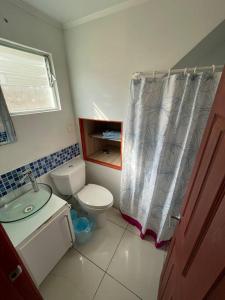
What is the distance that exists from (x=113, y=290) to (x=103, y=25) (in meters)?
2.43

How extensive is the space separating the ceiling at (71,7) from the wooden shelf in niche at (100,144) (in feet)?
3.34

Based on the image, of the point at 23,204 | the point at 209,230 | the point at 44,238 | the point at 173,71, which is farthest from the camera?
the point at 23,204

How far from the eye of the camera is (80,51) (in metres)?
1.45

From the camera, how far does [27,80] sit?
53.8 inches

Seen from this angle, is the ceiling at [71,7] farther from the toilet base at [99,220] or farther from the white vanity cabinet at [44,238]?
the toilet base at [99,220]

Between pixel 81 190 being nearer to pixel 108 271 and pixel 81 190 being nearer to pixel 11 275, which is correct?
pixel 108 271

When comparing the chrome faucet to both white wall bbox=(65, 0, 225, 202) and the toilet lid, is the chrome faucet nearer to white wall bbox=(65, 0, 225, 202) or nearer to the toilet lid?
the toilet lid

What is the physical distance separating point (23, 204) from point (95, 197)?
2.44 feet

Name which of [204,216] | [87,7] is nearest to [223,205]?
[204,216]

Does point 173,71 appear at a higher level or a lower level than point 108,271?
higher

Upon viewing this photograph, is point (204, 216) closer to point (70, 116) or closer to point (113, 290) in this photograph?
point (113, 290)

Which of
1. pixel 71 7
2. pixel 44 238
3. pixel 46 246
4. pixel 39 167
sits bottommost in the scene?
pixel 46 246

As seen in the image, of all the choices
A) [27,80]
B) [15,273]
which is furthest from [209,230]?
[27,80]

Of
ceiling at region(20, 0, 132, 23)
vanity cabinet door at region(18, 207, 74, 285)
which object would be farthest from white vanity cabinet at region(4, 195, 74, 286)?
ceiling at region(20, 0, 132, 23)
